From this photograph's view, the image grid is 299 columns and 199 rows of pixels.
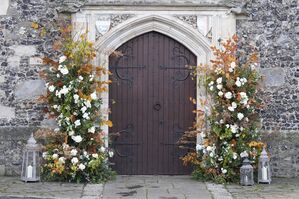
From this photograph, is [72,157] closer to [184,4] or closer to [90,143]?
[90,143]

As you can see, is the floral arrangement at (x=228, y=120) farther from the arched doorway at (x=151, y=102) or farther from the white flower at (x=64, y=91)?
the white flower at (x=64, y=91)

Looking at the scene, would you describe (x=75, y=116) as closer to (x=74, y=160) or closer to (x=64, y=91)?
(x=64, y=91)

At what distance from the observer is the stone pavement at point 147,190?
26.8 ft

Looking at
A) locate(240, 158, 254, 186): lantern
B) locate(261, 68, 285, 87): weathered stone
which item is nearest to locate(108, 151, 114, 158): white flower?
locate(240, 158, 254, 186): lantern

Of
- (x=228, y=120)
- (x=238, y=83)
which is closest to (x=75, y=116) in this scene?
(x=228, y=120)

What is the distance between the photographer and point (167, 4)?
995cm

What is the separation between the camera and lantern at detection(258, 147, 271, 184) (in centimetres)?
932

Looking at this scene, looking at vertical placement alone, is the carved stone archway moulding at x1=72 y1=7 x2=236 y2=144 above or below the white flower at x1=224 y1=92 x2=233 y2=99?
above

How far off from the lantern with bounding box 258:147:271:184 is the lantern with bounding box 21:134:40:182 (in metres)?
3.50

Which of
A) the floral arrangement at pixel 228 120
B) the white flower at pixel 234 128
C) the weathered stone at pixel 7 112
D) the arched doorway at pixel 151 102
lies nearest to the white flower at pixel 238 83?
the floral arrangement at pixel 228 120

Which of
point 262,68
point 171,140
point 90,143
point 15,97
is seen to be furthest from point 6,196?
point 262,68

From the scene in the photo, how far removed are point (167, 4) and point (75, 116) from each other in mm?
2455

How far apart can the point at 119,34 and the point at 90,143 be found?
198 centimetres

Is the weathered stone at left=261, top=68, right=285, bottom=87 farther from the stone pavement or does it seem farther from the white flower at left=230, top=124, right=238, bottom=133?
the stone pavement
